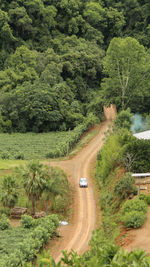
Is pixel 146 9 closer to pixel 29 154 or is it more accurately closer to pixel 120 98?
pixel 120 98

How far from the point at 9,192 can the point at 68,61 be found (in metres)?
44.5

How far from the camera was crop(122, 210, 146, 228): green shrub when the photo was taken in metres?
26.8

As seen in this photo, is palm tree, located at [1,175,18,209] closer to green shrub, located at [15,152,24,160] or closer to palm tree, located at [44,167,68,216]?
palm tree, located at [44,167,68,216]

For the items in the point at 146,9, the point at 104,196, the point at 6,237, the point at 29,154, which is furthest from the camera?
the point at 146,9

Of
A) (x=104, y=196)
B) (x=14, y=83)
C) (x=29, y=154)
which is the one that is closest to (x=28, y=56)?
(x=14, y=83)

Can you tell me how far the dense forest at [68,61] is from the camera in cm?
6134

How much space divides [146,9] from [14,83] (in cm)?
4205

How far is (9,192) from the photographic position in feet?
106

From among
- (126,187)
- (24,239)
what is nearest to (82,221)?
(126,187)

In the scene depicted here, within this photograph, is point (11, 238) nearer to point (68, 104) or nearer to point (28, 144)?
point (28, 144)

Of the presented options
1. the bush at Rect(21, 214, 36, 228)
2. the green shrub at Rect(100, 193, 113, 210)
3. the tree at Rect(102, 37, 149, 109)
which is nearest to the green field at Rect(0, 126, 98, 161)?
the tree at Rect(102, 37, 149, 109)

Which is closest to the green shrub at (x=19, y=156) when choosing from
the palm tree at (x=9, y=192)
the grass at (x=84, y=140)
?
the grass at (x=84, y=140)

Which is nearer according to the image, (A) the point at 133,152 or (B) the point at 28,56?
(A) the point at 133,152

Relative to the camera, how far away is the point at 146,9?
91.1 meters
